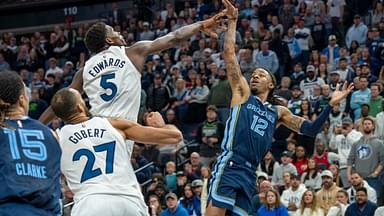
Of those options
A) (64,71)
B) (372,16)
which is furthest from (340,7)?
(64,71)

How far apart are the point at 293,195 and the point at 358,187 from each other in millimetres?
1484

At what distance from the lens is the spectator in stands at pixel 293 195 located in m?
15.7

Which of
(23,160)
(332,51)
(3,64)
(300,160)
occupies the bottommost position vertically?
(3,64)

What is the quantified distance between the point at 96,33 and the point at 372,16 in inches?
554

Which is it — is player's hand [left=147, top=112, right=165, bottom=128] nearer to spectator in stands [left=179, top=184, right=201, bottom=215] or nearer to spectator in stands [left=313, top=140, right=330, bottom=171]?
spectator in stands [left=179, top=184, right=201, bottom=215]

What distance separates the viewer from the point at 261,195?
600 inches

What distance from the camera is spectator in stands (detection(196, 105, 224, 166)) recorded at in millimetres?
18219

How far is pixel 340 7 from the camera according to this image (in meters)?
22.1

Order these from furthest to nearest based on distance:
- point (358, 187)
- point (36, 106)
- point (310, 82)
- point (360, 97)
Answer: point (36, 106), point (310, 82), point (360, 97), point (358, 187)

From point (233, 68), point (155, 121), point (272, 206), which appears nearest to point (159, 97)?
point (272, 206)

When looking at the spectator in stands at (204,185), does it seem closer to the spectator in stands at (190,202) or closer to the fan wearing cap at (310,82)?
the spectator in stands at (190,202)

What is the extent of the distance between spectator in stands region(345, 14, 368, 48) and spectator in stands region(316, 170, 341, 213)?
19.8ft

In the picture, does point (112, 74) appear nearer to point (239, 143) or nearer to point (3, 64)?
point (239, 143)

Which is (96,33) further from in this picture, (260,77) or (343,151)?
(343,151)
